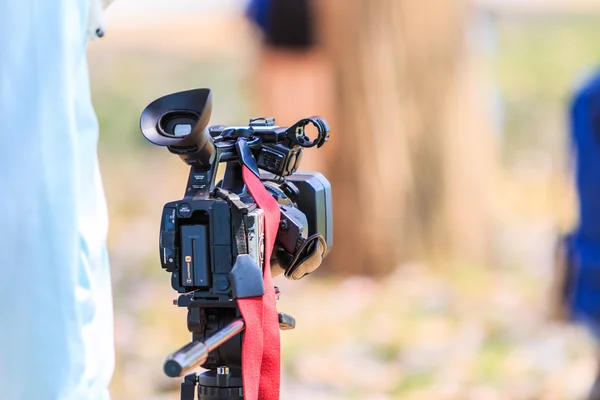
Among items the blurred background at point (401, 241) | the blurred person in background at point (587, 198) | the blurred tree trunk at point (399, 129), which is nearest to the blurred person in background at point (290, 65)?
the blurred background at point (401, 241)

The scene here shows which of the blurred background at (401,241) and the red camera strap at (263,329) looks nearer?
the red camera strap at (263,329)

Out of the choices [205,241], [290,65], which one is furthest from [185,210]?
[290,65]

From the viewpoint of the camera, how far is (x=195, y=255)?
1.86 metres

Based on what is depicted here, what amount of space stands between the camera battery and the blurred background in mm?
2273

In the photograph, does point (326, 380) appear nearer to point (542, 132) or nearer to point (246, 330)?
point (246, 330)

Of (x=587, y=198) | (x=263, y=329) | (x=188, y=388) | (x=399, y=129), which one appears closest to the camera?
(x=263, y=329)

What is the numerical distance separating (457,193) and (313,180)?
4049mm

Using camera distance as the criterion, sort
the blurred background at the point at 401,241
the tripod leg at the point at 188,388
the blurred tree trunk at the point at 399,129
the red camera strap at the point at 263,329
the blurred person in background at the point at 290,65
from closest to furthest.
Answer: the red camera strap at the point at 263,329 → the tripod leg at the point at 188,388 → the blurred background at the point at 401,241 → the blurred tree trunk at the point at 399,129 → the blurred person in background at the point at 290,65

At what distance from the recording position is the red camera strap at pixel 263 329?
179 centimetres

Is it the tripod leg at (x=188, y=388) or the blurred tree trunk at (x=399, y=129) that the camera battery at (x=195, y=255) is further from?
the blurred tree trunk at (x=399, y=129)

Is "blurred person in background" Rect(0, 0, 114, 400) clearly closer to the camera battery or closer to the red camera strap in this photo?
the camera battery

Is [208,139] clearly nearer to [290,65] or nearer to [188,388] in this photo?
[188,388]

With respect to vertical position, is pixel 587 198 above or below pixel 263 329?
below

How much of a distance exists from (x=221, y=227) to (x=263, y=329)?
20 cm
